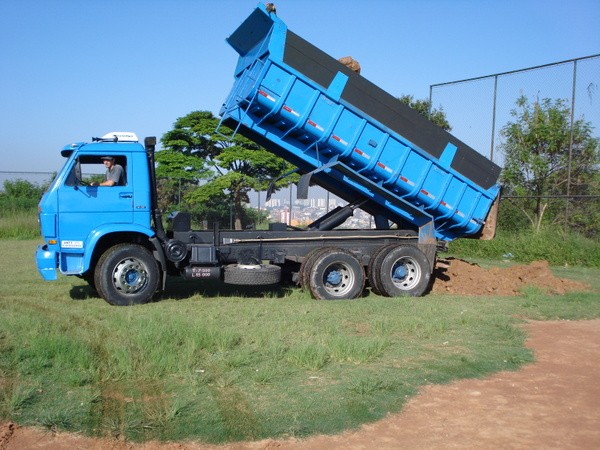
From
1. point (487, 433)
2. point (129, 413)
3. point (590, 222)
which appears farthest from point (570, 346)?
point (590, 222)

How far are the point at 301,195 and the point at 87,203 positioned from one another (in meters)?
3.58

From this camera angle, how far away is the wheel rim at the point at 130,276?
10148mm

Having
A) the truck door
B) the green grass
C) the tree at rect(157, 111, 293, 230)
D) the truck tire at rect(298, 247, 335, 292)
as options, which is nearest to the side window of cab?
the truck door

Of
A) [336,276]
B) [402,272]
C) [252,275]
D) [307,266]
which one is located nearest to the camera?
[252,275]

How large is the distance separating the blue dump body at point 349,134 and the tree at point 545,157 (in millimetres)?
6791

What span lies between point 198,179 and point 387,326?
15227mm

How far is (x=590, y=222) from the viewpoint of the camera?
16.9 metres

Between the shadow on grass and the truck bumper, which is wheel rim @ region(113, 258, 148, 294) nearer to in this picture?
the shadow on grass

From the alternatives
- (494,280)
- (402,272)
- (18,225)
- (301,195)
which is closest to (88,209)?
(301,195)

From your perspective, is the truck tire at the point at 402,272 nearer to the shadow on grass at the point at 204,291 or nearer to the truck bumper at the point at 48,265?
the shadow on grass at the point at 204,291

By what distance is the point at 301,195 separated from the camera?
36.5 ft

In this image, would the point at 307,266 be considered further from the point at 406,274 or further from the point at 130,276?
the point at 130,276

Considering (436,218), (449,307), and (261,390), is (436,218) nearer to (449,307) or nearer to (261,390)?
(449,307)

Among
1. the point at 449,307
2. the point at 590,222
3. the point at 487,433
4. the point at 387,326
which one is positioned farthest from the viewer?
the point at 590,222
